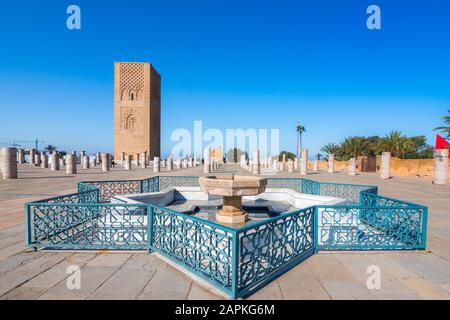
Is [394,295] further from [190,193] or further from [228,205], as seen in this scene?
[190,193]

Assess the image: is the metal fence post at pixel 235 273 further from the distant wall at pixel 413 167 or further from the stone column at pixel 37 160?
the stone column at pixel 37 160

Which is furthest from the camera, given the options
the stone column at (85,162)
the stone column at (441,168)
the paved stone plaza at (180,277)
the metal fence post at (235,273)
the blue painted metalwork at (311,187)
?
the stone column at (85,162)

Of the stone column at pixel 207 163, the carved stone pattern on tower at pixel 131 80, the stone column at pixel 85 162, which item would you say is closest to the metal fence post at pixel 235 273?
the stone column at pixel 207 163

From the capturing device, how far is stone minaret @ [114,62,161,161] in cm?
4419

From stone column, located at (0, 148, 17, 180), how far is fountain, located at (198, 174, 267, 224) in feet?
51.4

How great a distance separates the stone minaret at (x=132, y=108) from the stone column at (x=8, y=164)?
1159 inches

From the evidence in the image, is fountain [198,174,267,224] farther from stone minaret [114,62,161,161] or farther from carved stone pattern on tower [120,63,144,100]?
carved stone pattern on tower [120,63,144,100]

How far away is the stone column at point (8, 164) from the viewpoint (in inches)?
565

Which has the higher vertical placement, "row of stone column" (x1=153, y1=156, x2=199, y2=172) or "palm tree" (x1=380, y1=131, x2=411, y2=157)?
"palm tree" (x1=380, y1=131, x2=411, y2=157)

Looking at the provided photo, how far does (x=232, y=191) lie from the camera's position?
5195 mm

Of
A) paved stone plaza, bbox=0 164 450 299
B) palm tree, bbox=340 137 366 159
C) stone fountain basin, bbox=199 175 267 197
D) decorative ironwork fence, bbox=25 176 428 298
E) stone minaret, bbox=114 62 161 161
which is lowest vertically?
paved stone plaza, bbox=0 164 450 299

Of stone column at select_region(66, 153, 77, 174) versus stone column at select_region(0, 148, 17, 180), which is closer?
stone column at select_region(0, 148, 17, 180)

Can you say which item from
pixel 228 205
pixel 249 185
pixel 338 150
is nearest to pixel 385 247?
pixel 249 185

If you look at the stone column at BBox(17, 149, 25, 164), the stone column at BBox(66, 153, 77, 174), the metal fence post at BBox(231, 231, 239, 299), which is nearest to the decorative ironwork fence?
the metal fence post at BBox(231, 231, 239, 299)
